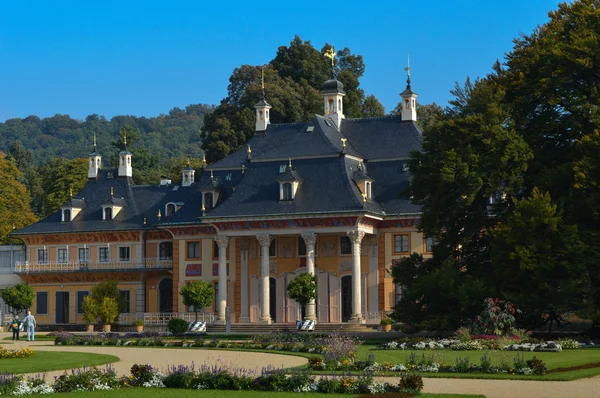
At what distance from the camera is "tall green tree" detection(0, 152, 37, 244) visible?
8485 cm

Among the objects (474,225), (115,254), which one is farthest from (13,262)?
(474,225)

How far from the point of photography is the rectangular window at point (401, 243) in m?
63.8

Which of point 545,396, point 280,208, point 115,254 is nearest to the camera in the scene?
point 545,396

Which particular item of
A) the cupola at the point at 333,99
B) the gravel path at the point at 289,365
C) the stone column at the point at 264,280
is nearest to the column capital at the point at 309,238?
the stone column at the point at 264,280

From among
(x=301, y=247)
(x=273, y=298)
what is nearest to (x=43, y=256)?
(x=273, y=298)

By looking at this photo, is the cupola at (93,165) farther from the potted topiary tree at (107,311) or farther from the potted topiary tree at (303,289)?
the potted topiary tree at (303,289)

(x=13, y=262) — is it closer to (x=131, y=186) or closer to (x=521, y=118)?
(x=131, y=186)

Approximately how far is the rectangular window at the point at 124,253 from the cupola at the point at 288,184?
47.5ft

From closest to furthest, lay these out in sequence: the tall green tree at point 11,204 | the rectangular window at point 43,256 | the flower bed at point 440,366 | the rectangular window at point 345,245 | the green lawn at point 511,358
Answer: the green lawn at point 511,358, the flower bed at point 440,366, the rectangular window at point 345,245, the rectangular window at point 43,256, the tall green tree at point 11,204

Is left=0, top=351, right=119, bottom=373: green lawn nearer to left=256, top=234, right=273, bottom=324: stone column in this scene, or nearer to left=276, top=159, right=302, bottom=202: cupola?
left=256, top=234, right=273, bottom=324: stone column

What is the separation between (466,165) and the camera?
1781 inches

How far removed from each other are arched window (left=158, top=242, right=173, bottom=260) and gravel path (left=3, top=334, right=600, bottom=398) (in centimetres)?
2542

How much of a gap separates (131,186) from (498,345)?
4573 cm

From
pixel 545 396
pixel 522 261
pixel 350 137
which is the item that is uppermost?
pixel 350 137
